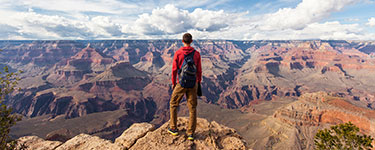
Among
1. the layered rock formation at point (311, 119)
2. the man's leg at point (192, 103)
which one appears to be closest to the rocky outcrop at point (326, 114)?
the layered rock formation at point (311, 119)

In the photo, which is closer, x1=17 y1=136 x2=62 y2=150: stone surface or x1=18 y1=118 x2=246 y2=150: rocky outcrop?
x1=18 y1=118 x2=246 y2=150: rocky outcrop

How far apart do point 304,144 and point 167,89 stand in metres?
97.3

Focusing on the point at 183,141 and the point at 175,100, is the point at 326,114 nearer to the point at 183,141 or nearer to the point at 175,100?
the point at 183,141

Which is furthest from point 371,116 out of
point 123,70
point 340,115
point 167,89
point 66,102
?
point 123,70

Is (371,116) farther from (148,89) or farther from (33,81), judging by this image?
(33,81)

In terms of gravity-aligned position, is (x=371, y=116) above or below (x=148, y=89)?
above

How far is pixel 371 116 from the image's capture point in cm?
4716

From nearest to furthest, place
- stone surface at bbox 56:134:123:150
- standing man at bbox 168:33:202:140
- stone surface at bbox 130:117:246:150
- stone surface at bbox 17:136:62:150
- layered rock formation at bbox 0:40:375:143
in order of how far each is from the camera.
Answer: standing man at bbox 168:33:202:140 → stone surface at bbox 130:117:246:150 → stone surface at bbox 56:134:123:150 → stone surface at bbox 17:136:62:150 → layered rock formation at bbox 0:40:375:143

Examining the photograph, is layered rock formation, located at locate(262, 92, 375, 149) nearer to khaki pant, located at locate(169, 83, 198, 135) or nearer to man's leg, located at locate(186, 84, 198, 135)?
man's leg, located at locate(186, 84, 198, 135)

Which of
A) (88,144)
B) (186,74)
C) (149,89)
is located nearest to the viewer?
(186,74)

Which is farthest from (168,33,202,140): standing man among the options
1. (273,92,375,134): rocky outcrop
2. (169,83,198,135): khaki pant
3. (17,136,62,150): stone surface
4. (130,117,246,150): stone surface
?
(273,92,375,134): rocky outcrop

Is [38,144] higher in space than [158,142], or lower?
lower

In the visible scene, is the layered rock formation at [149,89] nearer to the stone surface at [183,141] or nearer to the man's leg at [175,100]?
the stone surface at [183,141]

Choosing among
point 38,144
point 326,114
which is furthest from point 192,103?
point 326,114
